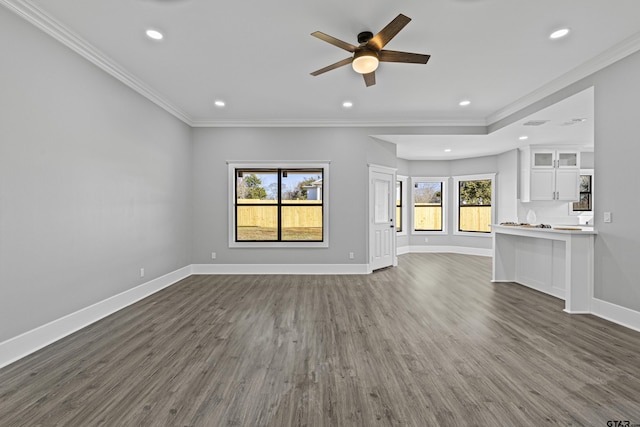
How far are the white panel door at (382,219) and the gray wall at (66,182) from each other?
396cm

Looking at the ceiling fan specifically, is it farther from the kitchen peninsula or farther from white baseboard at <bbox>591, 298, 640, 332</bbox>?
white baseboard at <bbox>591, 298, 640, 332</bbox>

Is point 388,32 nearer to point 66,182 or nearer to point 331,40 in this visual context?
point 331,40

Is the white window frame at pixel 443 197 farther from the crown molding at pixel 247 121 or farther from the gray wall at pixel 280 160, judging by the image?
the gray wall at pixel 280 160

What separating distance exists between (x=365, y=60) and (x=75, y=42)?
3.03m

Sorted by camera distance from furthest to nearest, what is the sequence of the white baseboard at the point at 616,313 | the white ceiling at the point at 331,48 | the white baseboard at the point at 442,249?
the white baseboard at the point at 442,249 → the white baseboard at the point at 616,313 → the white ceiling at the point at 331,48

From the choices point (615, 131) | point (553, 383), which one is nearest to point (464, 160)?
point (615, 131)

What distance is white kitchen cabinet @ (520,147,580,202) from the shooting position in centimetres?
654

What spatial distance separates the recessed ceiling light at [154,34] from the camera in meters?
2.82

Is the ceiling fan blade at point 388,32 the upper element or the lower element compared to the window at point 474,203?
upper

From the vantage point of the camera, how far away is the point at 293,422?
1651mm

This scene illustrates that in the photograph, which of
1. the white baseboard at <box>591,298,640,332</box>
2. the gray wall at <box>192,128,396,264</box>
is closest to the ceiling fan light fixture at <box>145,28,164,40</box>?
the gray wall at <box>192,128,396,264</box>

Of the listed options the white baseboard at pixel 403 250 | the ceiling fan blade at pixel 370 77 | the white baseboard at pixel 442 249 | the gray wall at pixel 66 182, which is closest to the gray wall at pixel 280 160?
the gray wall at pixel 66 182

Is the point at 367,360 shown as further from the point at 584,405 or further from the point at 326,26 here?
the point at 326,26

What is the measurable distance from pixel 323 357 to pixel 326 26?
314 cm
